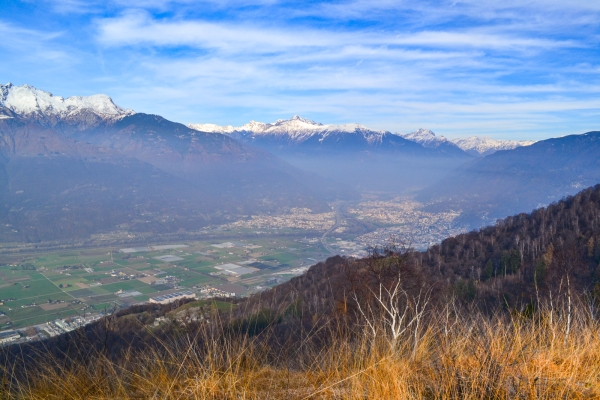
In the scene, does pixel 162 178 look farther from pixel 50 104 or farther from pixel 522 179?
pixel 522 179

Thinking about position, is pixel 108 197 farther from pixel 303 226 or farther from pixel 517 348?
pixel 517 348

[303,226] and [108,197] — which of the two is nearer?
[303,226]

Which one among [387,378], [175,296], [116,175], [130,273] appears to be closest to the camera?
[387,378]

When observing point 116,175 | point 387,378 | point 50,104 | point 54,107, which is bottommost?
point 387,378

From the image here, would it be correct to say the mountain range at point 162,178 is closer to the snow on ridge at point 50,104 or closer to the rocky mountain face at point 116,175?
the rocky mountain face at point 116,175

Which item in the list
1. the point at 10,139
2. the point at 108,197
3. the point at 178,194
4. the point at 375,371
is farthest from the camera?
the point at 10,139

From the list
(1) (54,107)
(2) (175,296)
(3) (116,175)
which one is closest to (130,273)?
(2) (175,296)

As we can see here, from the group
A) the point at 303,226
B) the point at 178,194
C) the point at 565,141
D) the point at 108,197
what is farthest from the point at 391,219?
the point at 565,141
